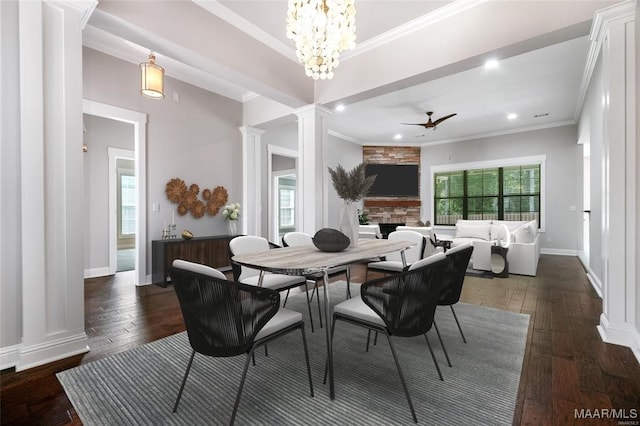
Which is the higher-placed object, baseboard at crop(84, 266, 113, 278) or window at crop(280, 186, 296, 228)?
window at crop(280, 186, 296, 228)

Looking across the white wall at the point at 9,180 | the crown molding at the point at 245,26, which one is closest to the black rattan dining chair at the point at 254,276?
the white wall at the point at 9,180

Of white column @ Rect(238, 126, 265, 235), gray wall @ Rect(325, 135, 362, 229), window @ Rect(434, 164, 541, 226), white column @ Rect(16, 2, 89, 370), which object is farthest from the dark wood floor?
gray wall @ Rect(325, 135, 362, 229)

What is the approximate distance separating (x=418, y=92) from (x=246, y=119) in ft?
10.1

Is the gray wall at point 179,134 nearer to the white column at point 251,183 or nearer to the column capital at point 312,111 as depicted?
the white column at point 251,183

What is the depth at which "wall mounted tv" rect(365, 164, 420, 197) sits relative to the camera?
27.5ft

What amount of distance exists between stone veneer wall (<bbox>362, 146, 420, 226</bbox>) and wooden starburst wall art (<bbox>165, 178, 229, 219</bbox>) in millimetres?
4575

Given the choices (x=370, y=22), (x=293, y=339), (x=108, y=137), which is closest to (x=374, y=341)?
(x=293, y=339)

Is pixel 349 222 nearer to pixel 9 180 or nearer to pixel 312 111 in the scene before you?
pixel 312 111

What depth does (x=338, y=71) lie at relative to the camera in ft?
12.6

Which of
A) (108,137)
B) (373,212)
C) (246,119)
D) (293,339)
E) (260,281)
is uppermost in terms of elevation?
(246,119)

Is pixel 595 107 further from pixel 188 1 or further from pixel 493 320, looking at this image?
pixel 188 1

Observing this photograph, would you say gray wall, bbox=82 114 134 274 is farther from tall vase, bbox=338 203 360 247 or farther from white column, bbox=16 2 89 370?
tall vase, bbox=338 203 360 247

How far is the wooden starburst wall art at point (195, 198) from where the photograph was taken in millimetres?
4496

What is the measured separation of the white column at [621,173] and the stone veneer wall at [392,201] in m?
6.22
